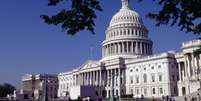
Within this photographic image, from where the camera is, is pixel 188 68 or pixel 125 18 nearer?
pixel 188 68

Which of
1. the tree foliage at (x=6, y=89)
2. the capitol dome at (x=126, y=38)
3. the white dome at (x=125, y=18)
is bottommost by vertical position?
the tree foliage at (x=6, y=89)

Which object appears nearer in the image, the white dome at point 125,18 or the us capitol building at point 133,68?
the us capitol building at point 133,68

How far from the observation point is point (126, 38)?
132 meters

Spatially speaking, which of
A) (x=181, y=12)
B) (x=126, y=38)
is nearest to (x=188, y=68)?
(x=126, y=38)

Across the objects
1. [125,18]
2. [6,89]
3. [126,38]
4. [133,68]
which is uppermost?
[125,18]

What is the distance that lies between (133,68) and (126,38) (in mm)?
15620

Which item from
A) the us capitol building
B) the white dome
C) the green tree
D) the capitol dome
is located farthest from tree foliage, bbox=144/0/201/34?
the white dome

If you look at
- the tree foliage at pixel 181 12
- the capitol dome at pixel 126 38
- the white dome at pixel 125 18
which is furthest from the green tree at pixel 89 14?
the white dome at pixel 125 18

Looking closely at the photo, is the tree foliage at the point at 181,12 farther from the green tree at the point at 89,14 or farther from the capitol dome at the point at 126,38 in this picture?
the capitol dome at the point at 126,38

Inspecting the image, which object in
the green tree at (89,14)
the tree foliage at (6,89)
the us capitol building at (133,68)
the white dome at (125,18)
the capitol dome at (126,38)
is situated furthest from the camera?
the tree foliage at (6,89)

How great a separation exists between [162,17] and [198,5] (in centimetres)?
154

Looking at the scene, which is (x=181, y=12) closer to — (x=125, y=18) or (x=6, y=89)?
(x=125, y=18)

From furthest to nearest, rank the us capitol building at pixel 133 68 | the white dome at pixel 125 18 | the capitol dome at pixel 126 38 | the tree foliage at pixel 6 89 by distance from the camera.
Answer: the tree foliage at pixel 6 89
the white dome at pixel 125 18
the capitol dome at pixel 126 38
the us capitol building at pixel 133 68

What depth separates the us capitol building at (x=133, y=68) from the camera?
335 ft
